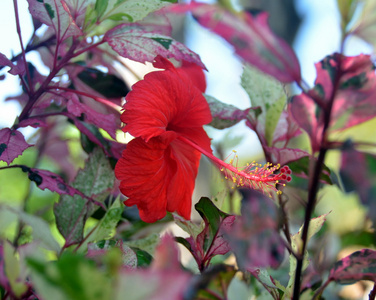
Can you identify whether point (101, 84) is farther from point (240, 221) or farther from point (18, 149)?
point (240, 221)

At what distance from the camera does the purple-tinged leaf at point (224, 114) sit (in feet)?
1.87

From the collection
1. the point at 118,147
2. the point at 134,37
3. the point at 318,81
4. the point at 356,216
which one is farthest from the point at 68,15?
the point at 356,216

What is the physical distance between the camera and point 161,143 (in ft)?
1.64

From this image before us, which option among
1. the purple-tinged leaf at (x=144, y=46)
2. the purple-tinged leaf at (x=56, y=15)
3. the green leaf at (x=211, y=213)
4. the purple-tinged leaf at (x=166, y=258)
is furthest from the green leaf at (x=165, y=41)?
the purple-tinged leaf at (x=166, y=258)

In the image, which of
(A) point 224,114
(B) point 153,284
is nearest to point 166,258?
(B) point 153,284

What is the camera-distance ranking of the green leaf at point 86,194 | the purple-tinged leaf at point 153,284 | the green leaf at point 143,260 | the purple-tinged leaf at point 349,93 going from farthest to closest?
the green leaf at point 86,194 < the green leaf at point 143,260 < the purple-tinged leaf at point 349,93 < the purple-tinged leaf at point 153,284

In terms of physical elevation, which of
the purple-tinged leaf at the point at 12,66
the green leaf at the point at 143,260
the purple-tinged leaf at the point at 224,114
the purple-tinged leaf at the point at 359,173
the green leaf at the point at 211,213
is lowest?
the green leaf at the point at 143,260

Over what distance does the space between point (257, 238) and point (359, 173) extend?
0.09 m

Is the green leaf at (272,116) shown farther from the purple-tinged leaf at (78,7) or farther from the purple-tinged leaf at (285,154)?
the purple-tinged leaf at (78,7)

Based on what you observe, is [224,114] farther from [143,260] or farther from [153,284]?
[153,284]

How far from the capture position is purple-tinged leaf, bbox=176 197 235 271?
1.37 ft

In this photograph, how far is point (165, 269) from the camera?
0.79 feet

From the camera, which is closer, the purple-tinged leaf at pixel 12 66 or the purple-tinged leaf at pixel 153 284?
the purple-tinged leaf at pixel 153 284

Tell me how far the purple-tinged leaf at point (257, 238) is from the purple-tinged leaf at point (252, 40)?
4.4 inches
